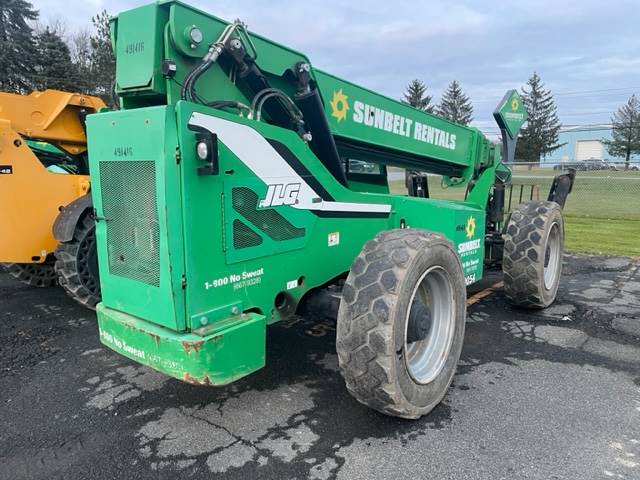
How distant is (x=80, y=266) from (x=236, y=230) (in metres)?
3.10

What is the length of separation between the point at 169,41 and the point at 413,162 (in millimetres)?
3245

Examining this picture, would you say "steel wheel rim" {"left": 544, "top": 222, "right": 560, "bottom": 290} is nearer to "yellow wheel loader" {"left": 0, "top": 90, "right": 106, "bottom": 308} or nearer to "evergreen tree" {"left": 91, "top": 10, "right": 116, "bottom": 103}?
"yellow wheel loader" {"left": 0, "top": 90, "right": 106, "bottom": 308}

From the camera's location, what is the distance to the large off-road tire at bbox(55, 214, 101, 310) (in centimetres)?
521

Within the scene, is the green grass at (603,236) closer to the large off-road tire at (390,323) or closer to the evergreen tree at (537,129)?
the large off-road tire at (390,323)

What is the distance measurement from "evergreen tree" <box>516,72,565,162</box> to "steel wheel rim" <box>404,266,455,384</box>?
194 feet

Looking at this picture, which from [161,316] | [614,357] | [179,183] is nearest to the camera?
[179,183]

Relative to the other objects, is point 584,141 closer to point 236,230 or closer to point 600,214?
point 600,214

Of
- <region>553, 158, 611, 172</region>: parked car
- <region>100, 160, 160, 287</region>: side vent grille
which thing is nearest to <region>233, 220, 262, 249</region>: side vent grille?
<region>100, 160, 160, 287</region>: side vent grille

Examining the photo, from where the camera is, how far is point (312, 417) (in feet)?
11.1

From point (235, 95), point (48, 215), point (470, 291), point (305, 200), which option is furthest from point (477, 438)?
point (48, 215)

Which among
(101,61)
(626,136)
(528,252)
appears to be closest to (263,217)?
(528,252)

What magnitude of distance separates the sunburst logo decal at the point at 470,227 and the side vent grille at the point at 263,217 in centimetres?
215

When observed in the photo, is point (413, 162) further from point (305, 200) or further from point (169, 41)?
point (169, 41)

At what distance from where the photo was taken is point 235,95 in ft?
10.7
